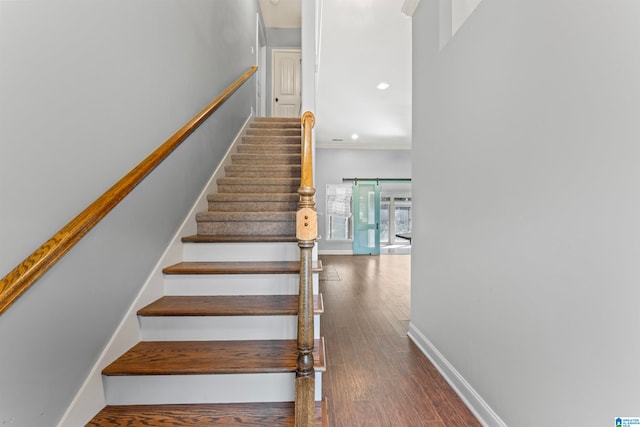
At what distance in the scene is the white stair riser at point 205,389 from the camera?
4.57ft

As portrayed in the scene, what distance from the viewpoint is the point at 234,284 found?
195 cm

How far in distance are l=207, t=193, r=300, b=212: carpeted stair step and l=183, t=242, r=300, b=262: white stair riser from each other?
1.89 ft

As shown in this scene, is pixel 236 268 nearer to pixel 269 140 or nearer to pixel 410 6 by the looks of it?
pixel 269 140

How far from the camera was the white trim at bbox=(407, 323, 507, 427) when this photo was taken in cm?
158

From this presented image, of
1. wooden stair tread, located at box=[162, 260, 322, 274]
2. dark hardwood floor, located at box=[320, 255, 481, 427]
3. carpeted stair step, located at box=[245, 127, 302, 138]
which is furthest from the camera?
carpeted stair step, located at box=[245, 127, 302, 138]

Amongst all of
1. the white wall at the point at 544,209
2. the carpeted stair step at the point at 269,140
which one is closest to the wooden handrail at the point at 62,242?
the white wall at the point at 544,209

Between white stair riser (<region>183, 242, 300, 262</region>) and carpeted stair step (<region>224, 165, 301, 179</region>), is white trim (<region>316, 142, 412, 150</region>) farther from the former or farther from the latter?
white stair riser (<region>183, 242, 300, 262</region>)

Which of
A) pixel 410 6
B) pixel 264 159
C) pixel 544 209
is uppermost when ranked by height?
pixel 410 6

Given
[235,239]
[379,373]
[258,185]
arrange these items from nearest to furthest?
1. [379,373]
2. [235,239]
3. [258,185]

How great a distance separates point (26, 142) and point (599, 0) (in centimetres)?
199

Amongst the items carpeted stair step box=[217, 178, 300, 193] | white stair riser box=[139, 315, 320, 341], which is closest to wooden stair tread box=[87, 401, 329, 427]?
white stair riser box=[139, 315, 320, 341]

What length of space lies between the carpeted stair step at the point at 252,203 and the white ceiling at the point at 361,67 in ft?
7.04

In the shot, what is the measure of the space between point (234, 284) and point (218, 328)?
12.7 inches

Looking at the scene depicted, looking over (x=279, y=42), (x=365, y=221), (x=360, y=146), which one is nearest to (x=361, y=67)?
(x=279, y=42)
